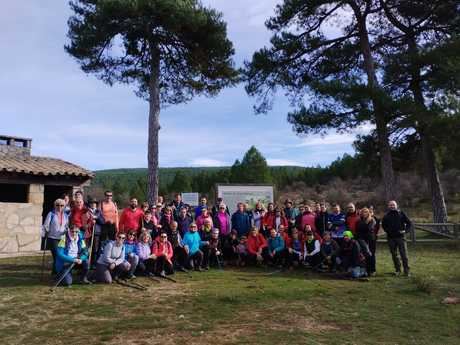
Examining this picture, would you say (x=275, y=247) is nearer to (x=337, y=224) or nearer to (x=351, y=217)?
(x=337, y=224)

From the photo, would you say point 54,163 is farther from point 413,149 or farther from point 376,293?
point 413,149

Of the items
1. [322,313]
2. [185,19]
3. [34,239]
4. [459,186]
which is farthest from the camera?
[459,186]

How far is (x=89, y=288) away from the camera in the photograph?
6805 mm

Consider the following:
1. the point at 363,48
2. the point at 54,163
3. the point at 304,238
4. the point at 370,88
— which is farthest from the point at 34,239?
the point at 363,48

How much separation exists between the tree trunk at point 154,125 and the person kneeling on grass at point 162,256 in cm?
501

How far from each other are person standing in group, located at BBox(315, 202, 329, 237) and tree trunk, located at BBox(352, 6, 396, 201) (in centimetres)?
534

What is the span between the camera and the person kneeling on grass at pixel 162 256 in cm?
812

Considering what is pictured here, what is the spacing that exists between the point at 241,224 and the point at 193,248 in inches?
64.6

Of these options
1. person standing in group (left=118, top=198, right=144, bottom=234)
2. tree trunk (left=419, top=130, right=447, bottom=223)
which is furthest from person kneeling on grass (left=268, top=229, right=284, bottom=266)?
tree trunk (left=419, top=130, right=447, bottom=223)

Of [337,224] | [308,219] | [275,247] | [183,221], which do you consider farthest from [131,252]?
[337,224]

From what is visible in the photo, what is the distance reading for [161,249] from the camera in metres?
8.17

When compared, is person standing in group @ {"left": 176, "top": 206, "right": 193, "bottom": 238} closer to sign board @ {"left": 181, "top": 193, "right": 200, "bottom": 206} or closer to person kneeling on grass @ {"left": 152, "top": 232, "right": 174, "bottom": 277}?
person kneeling on grass @ {"left": 152, "top": 232, "right": 174, "bottom": 277}

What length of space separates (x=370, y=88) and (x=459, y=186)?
31233 millimetres

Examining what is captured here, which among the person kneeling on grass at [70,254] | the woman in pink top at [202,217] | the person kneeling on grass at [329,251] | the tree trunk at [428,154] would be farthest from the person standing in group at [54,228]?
the tree trunk at [428,154]
